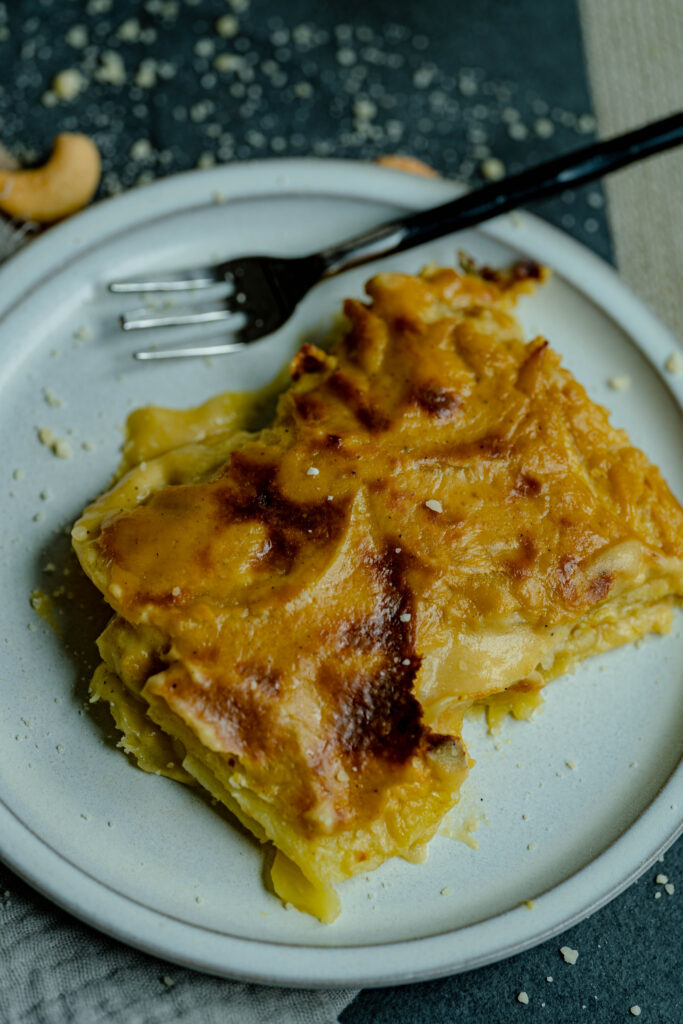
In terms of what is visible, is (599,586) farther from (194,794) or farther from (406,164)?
(406,164)

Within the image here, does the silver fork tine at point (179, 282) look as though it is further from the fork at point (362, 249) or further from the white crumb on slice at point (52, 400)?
the white crumb on slice at point (52, 400)

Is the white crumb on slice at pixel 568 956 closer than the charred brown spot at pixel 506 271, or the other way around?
the white crumb on slice at pixel 568 956

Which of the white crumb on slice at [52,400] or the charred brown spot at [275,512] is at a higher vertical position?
the white crumb on slice at [52,400]

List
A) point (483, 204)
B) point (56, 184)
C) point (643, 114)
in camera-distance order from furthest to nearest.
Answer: point (643, 114), point (56, 184), point (483, 204)

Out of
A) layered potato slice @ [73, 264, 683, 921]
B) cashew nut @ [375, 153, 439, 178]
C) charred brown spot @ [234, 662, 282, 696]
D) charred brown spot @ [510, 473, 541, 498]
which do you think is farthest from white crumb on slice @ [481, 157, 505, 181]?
charred brown spot @ [234, 662, 282, 696]

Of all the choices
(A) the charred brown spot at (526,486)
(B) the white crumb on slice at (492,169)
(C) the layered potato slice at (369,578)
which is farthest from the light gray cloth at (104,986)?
→ (B) the white crumb on slice at (492,169)

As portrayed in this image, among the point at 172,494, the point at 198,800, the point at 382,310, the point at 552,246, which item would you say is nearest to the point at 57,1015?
the point at 198,800

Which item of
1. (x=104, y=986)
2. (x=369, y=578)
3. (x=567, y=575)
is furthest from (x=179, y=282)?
(x=104, y=986)

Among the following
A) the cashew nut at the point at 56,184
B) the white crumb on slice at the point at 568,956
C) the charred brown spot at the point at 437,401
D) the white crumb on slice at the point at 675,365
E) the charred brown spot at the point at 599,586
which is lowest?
the white crumb on slice at the point at 568,956
